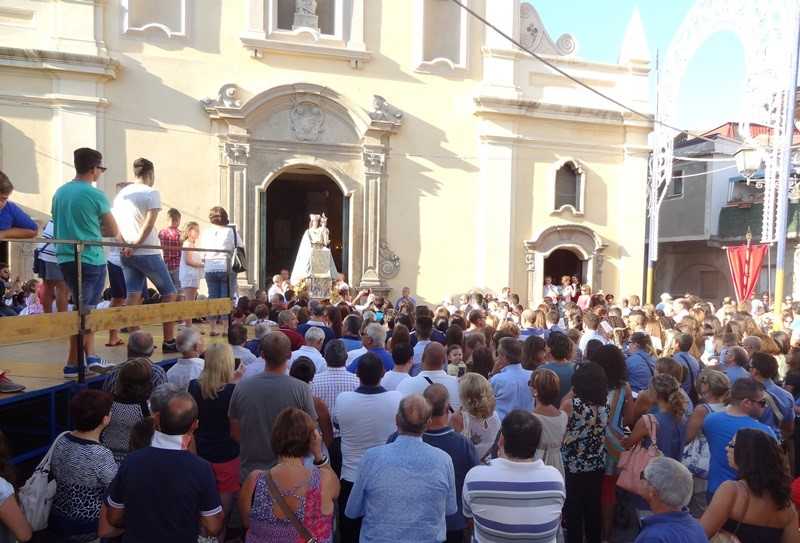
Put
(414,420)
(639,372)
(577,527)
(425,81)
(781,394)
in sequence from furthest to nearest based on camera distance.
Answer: (425,81) → (639,372) → (781,394) → (577,527) → (414,420)

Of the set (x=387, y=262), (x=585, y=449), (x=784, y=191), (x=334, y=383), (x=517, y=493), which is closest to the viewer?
(x=517, y=493)

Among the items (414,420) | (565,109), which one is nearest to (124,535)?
(414,420)

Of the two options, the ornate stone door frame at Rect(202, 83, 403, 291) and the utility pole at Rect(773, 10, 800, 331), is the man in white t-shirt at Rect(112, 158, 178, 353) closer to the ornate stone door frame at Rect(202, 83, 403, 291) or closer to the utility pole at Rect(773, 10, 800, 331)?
the utility pole at Rect(773, 10, 800, 331)

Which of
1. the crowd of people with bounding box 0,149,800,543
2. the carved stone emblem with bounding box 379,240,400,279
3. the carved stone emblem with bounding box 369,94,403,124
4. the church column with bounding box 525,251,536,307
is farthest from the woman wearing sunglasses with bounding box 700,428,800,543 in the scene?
the church column with bounding box 525,251,536,307

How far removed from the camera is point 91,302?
5656 millimetres

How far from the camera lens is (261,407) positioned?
4355 mm

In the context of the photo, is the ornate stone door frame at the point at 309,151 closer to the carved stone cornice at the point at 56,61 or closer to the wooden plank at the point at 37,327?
the carved stone cornice at the point at 56,61

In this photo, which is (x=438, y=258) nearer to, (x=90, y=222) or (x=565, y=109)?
(x=565, y=109)

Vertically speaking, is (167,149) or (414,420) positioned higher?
(167,149)

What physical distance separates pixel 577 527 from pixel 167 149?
47.0ft

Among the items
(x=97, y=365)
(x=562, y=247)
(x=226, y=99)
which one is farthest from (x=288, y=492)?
(x=562, y=247)

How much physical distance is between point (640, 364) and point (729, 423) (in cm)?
193

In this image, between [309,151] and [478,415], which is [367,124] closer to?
[309,151]

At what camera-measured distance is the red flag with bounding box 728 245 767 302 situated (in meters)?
14.2
